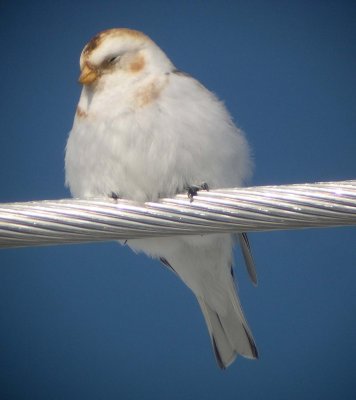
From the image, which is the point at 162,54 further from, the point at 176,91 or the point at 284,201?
the point at 284,201

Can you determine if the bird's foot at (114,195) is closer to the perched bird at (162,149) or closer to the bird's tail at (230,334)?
the perched bird at (162,149)

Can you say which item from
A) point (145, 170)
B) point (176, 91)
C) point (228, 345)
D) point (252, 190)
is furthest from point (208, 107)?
point (252, 190)

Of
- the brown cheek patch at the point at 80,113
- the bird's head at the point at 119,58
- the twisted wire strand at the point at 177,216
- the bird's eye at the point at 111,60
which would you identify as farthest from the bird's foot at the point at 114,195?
the twisted wire strand at the point at 177,216

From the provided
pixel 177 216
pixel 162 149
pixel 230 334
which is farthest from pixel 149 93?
pixel 177 216

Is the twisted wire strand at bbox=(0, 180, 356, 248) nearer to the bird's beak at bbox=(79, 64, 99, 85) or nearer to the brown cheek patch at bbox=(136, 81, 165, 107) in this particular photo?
the brown cheek patch at bbox=(136, 81, 165, 107)

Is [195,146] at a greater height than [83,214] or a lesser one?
greater

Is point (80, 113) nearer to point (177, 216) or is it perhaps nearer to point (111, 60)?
point (111, 60)

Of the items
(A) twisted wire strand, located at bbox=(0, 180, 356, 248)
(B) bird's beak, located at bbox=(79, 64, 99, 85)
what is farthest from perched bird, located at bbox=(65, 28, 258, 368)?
(A) twisted wire strand, located at bbox=(0, 180, 356, 248)
